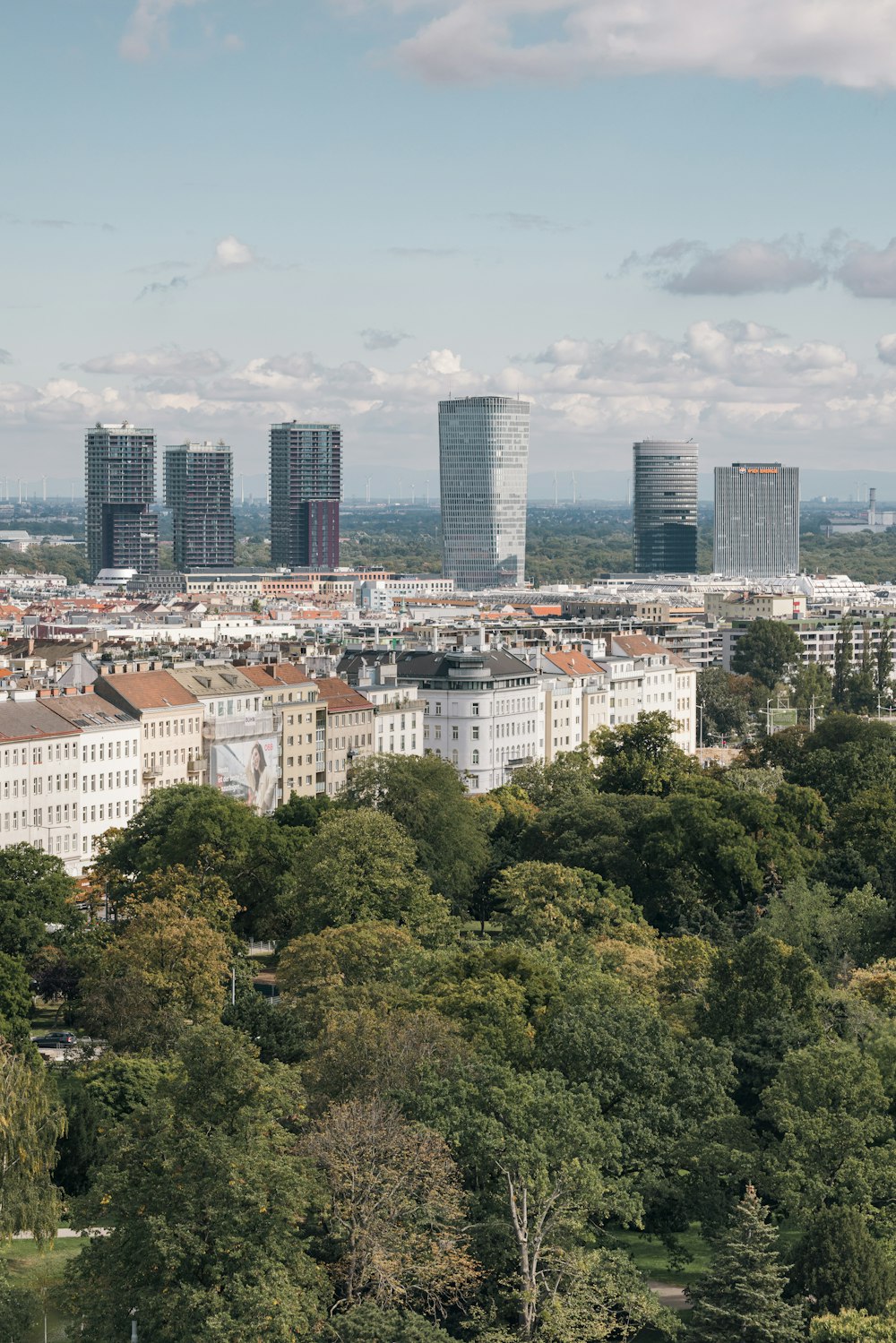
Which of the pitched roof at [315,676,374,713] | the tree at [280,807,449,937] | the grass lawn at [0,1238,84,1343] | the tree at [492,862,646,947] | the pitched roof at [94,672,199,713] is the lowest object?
the grass lawn at [0,1238,84,1343]

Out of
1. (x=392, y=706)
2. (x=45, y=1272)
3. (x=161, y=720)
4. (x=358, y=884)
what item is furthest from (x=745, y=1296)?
(x=392, y=706)

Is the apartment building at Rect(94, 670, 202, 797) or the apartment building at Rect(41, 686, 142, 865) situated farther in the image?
the apartment building at Rect(94, 670, 202, 797)

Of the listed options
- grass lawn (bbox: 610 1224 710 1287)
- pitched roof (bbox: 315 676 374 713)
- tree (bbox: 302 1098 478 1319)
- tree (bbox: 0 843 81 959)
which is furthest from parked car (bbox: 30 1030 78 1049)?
pitched roof (bbox: 315 676 374 713)

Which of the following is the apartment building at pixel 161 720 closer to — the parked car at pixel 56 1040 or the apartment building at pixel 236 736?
the apartment building at pixel 236 736

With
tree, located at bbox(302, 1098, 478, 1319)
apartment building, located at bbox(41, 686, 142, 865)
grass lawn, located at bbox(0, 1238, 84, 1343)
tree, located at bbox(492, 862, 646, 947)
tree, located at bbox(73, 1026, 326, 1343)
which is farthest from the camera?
apartment building, located at bbox(41, 686, 142, 865)

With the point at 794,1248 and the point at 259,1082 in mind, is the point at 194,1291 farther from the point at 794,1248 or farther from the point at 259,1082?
the point at 794,1248

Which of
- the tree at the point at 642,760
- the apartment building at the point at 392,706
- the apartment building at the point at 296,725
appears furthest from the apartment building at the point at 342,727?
the tree at the point at 642,760

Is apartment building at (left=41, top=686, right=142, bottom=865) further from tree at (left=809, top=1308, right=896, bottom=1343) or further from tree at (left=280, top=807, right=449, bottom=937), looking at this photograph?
tree at (left=809, top=1308, right=896, bottom=1343)

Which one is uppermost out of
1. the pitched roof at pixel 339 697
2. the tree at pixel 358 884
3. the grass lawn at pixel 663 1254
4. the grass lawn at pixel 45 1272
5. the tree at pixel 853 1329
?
the pitched roof at pixel 339 697
